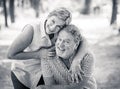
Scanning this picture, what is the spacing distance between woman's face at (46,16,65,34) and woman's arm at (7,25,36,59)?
184 mm

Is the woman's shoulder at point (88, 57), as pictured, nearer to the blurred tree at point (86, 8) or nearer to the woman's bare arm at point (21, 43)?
the woman's bare arm at point (21, 43)

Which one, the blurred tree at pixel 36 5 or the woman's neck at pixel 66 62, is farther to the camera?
the blurred tree at pixel 36 5

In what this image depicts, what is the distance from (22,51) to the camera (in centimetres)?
340

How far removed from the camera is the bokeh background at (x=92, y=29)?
5.83 m

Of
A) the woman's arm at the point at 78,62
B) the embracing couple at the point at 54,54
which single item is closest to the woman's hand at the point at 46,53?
the embracing couple at the point at 54,54

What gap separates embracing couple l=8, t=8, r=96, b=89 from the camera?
3.18 meters

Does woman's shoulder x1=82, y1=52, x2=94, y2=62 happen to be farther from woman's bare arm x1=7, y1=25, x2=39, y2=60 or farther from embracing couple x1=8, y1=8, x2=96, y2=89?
woman's bare arm x1=7, y1=25, x2=39, y2=60

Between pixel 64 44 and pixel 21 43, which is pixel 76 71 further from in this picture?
pixel 21 43

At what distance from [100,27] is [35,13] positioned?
3.95m

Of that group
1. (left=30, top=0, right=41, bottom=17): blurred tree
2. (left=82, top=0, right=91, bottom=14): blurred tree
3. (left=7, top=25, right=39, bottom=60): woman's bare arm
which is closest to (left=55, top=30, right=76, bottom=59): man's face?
(left=7, top=25, right=39, bottom=60): woman's bare arm

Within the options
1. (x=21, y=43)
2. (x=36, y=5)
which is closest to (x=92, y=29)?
(x=36, y=5)

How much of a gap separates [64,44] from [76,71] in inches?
10.9

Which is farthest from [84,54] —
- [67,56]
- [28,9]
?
[28,9]

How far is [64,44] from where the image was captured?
315cm
